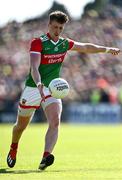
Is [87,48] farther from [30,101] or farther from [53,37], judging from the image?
[30,101]

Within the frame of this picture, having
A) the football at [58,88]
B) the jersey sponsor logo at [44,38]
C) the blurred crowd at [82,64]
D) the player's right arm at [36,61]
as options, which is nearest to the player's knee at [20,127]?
the player's right arm at [36,61]

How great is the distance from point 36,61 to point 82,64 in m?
24.9

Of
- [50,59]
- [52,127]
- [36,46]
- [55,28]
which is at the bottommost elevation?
[52,127]

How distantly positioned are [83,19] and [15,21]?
7.97m

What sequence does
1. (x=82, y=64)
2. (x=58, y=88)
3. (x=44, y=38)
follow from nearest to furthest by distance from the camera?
(x=58, y=88) < (x=44, y=38) < (x=82, y=64)

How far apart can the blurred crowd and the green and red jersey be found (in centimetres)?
2059

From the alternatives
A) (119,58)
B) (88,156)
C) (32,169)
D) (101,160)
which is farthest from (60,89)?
(119,58)

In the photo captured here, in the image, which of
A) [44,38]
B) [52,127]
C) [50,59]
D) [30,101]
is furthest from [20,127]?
[44,38]

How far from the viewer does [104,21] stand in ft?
115

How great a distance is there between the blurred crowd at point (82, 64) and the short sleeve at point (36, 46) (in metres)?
20.9

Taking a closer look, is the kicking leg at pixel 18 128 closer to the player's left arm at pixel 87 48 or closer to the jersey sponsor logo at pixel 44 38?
the jersey sponsor logo at pixel 44 38

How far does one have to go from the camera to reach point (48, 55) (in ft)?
36.7

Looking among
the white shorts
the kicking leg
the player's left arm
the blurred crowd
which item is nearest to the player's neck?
the player's left arm

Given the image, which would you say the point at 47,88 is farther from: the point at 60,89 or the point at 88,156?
the point at 88,156
